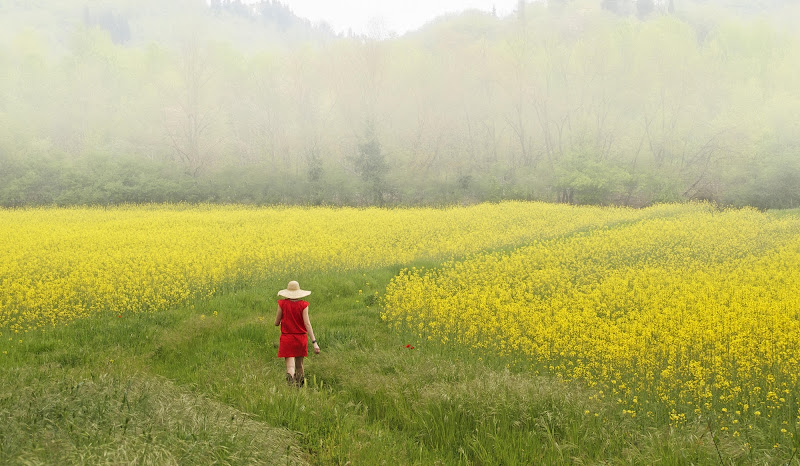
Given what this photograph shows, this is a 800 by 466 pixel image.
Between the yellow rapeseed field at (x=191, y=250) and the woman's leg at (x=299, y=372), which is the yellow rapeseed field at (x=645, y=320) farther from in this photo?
the yellow rapeseed field at (x=191, y=250)

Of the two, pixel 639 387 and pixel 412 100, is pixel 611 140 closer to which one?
pixel 412 100

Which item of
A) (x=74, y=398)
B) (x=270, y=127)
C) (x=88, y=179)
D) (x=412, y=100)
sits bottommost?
(x=74, y=398)

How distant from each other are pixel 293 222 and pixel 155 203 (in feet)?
64.5

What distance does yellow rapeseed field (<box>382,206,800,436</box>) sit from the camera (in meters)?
5.80

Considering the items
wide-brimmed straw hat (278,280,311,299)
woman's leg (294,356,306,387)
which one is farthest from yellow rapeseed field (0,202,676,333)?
woman's leg (294,356,306,387)

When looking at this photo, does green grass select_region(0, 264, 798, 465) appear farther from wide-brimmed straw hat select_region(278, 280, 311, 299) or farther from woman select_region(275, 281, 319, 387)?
wide-brimmed straw hat select_region(278, 280, 311, 299)

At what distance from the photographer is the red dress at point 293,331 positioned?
22.4 ft

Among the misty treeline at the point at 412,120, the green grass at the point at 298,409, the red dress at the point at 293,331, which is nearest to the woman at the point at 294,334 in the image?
the red dress at the point at 293,331

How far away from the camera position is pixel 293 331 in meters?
6.90

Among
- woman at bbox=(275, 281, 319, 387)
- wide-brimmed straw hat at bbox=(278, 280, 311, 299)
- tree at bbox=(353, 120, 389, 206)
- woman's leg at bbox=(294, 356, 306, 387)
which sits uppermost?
tree at bbox=(353, 120, 389, 206)

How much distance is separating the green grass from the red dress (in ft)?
1.33

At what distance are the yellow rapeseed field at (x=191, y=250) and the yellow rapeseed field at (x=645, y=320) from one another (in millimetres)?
4028

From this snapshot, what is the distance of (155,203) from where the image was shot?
37844 millimetres

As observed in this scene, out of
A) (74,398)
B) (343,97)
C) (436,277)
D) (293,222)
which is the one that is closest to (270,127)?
(343,97)
